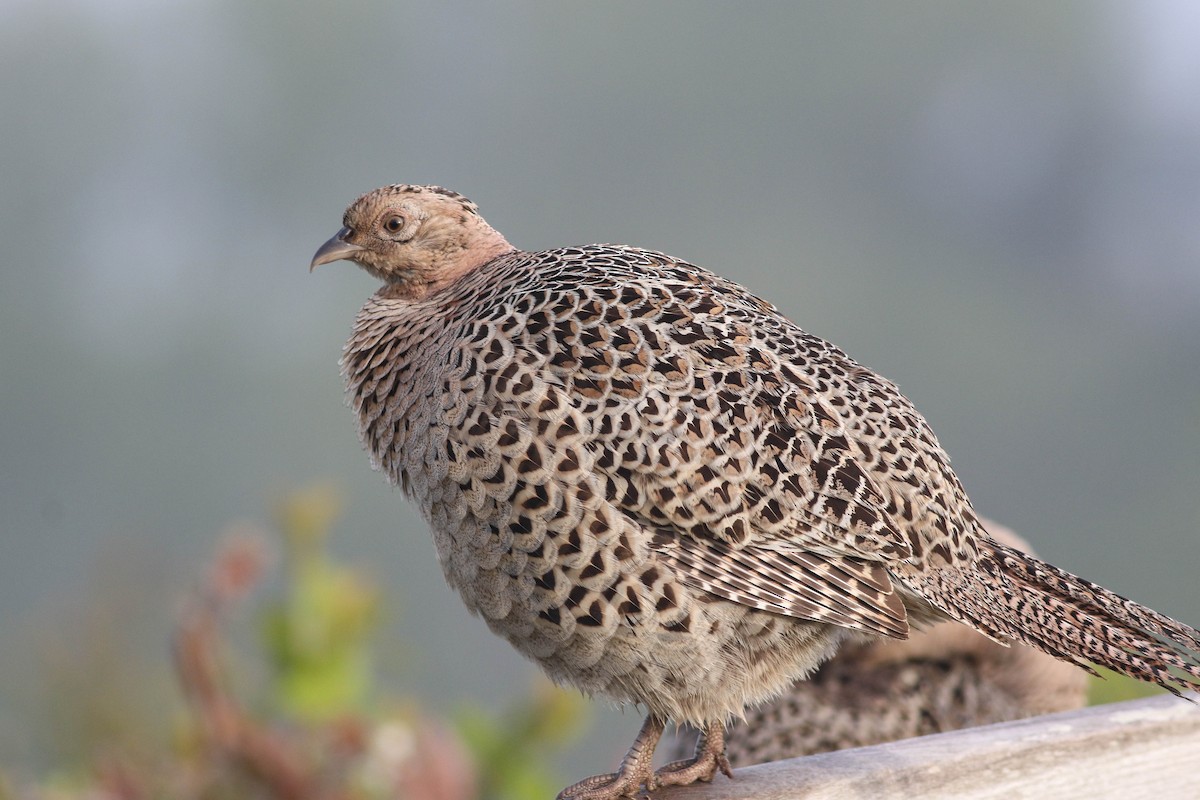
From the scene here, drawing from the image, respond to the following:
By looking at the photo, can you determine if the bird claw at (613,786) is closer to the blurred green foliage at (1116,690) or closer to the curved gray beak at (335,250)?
the curved gray beak at (335,250)

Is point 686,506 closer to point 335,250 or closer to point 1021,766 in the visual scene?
point 1021,766

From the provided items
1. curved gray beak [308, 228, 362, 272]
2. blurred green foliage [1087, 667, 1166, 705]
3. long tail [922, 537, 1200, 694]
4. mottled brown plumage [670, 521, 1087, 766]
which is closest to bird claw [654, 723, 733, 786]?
long tail [922, 537, 1200, 694]

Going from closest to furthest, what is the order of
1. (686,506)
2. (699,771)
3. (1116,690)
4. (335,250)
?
(686,506) → (699,771) → (335,250) → (1116,690)

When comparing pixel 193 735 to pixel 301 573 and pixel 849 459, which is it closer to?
pixel 301 573

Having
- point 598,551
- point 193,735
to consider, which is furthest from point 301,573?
point 598,551

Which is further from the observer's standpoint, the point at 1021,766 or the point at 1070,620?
the point at 1021,766

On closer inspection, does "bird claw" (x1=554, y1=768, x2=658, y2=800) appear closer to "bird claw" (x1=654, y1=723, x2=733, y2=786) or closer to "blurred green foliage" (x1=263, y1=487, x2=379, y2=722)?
"bird claw" (x1=654, y1=723, x2=733, y2=786)

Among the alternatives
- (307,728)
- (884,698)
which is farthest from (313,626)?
(884,698)
